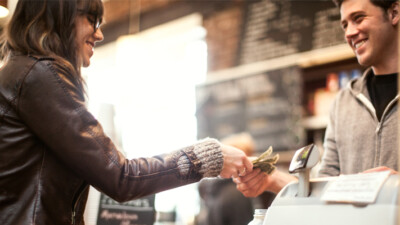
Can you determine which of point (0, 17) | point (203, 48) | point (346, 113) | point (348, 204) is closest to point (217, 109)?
point (203, 48)

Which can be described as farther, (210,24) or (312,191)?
(210,24)

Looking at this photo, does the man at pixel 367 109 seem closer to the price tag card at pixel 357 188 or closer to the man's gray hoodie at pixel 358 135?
the man's gray hoodie at pixel 358 135

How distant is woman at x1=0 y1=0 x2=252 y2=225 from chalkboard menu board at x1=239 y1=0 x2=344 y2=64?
273 centimetres

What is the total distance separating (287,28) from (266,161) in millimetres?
2674

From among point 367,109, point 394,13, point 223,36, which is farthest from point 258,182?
point 223,36

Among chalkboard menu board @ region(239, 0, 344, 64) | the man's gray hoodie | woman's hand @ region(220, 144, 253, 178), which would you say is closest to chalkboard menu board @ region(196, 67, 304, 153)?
chalkboard menu board @ region(239, 0, 344, 64)

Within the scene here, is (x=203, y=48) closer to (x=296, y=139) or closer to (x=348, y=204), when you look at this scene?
(x=296, y=139)

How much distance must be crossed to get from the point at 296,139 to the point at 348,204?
295 cm

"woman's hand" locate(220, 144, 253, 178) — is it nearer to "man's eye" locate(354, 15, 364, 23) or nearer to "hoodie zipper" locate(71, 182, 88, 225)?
"hoodie zipper" locate(71, 182, 88, 225)

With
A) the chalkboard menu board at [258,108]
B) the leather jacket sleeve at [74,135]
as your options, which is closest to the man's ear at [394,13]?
the leather jacket sleeve at [74,135]

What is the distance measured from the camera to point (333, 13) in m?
3.75

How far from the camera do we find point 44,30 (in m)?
1.46

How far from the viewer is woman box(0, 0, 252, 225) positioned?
4.34 feet

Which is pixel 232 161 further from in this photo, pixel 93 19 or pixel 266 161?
pixel 93 19
